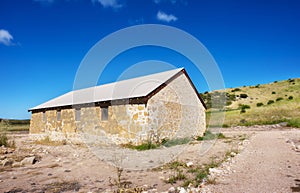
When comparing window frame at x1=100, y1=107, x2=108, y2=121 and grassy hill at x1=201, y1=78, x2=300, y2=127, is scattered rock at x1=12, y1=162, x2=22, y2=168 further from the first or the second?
grassy hill at x1=201, y1=78, x2=300, y2=127

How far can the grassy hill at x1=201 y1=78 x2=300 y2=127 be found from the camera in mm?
26438

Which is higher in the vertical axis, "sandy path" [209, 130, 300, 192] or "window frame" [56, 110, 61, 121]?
"window frame" [56, 110, 61, 121]

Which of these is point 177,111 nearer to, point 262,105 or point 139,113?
point 139,113

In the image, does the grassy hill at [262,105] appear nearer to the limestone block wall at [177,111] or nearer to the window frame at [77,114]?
the limestone block wall at [177,111]

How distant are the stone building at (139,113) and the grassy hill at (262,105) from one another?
11922mm

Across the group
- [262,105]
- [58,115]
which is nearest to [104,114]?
[58,115]

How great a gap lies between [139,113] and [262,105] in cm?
2963

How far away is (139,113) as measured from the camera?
12.8 metres

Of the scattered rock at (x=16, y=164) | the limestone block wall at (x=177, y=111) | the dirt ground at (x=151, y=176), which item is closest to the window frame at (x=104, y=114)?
the limestone block wall at (x=177, y=111)

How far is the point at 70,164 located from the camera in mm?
9078

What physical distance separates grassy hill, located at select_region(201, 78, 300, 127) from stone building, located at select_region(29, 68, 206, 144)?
1192 centimetres

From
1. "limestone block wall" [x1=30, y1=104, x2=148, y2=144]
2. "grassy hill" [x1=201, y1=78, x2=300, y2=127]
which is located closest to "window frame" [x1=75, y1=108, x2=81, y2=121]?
"limestone block wall" [x1=30, y1=104, x2=148, y2=144]

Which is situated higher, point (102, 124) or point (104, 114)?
point (104, 114)

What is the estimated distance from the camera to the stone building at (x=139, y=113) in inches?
504
